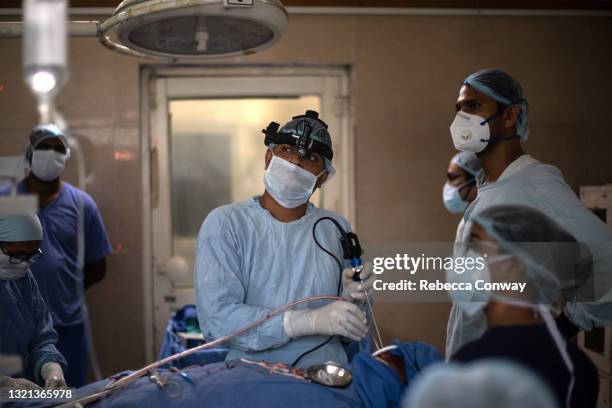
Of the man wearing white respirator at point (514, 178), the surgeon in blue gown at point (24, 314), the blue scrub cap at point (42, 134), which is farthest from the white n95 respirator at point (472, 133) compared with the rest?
the surgeon in blue gown at point (24, 314)

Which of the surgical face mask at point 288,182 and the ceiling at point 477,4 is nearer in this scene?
the surgical face mask at point 288,182

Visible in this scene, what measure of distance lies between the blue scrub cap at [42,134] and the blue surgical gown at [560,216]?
0.92 metres

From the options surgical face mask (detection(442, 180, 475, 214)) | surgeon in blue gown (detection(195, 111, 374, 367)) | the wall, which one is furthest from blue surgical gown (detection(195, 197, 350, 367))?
surgical face mask (detection(442, 180, 475, 214))

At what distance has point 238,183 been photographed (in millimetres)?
2994

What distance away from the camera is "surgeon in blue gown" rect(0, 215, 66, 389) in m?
1.35

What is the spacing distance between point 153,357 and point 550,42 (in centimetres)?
234

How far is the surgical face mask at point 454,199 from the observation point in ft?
8.91

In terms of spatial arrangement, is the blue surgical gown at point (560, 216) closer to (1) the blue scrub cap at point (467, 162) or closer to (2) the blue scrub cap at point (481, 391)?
(2) the blue scrub cap at point (481, 391)

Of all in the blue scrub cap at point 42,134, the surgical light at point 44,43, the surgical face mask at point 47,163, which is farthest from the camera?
the surgical face mask at point 47,163

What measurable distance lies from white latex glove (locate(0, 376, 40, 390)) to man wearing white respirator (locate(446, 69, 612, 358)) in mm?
970

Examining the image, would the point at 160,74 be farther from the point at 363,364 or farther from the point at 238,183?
the point at 363,364

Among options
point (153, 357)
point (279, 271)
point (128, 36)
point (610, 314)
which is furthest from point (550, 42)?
point (153, 357)

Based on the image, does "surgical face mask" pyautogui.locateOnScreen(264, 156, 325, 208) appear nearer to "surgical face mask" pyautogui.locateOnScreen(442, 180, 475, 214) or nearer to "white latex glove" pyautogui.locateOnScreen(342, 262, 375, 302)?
"white latex glove" pyautogui.locateOnScreen(342, 262, 375, 302)

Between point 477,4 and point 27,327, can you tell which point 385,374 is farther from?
point 477,4
